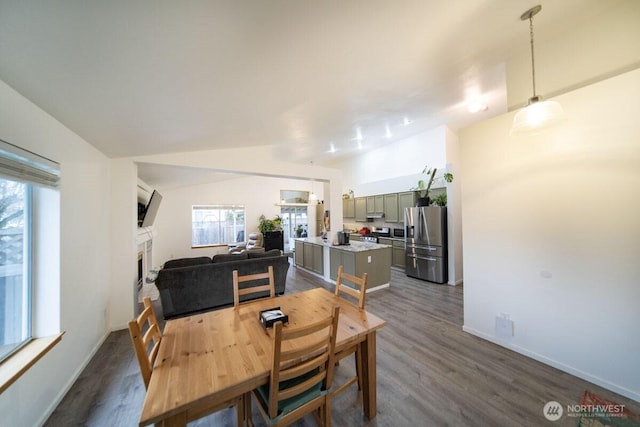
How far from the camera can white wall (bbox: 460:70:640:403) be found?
69.0 inches

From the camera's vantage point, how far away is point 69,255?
1.94 m

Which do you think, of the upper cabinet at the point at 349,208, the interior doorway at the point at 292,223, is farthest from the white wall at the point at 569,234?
the interior doorway at the point at 292,223

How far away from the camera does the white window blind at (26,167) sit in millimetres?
1286

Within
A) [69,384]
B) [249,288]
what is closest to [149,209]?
[69,384]

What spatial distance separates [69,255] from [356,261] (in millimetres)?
3700

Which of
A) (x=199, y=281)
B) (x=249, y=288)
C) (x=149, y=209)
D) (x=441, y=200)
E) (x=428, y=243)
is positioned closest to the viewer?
(x=249, y=288)

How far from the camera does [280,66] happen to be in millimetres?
1587

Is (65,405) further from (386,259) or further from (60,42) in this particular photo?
(386,259)

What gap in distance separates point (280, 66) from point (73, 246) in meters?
2.48

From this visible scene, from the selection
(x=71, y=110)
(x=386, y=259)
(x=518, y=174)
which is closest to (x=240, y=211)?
(x=386, y=259)

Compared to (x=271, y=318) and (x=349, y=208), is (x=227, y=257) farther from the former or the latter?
(x=349, y=208)

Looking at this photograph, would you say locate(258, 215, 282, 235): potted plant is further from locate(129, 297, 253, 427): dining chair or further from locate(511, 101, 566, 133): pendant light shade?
locate(511, 101, 566, 133): pendant light shade

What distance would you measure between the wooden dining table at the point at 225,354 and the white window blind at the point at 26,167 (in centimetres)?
135

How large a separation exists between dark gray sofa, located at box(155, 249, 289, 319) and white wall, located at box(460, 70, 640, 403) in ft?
11.0
